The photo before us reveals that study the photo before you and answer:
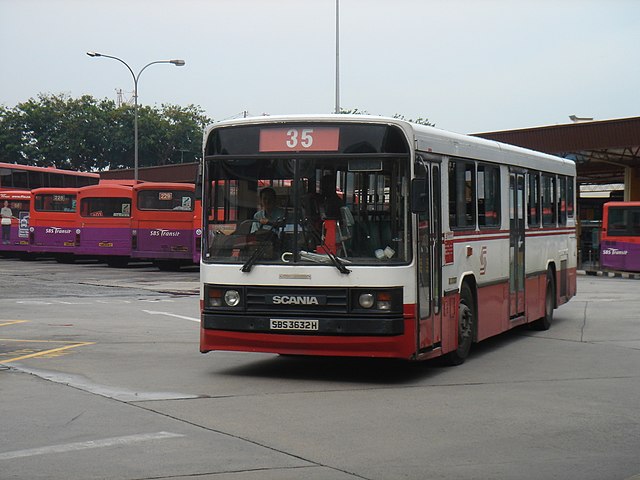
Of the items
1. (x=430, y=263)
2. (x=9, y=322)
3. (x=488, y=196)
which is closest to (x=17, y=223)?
(x=9, y=322)

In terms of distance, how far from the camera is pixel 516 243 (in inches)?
618

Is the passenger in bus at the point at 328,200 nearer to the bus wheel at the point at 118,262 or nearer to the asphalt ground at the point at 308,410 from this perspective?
the asphalt ground at the point at 308,410

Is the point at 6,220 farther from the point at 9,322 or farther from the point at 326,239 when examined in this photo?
the point at 326,239

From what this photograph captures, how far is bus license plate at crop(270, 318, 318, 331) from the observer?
1140 cm

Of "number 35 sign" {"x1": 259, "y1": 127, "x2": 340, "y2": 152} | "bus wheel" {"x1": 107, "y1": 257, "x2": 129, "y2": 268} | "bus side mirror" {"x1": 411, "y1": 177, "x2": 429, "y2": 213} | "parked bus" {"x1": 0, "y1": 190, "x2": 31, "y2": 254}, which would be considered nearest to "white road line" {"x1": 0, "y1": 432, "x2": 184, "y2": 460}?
"bus side mirror" {"x1": 411, "y1": 177, "x2": 429, "y2": 213}

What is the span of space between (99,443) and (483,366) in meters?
6.13

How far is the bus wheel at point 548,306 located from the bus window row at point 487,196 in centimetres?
95

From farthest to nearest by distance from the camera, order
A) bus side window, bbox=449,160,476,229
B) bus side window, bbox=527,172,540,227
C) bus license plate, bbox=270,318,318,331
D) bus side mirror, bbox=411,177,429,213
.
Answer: bus side window, bbox=527,172,540,227, bus side window, bbox=449,160,476,229, bus license plate, bbox=270,318,318,331, bus side mirror, bbox=411,177,429,213

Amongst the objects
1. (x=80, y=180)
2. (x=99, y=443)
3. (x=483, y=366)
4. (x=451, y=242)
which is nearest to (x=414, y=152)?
(x=451, y=242)

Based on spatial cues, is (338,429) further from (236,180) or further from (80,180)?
(80,180)

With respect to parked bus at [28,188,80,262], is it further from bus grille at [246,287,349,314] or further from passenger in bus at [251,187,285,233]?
bus grille at [246,287,349,314]

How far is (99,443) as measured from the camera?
8305 millimetres

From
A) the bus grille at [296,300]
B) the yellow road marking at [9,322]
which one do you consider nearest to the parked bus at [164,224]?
the yellow road marking at [9,322]

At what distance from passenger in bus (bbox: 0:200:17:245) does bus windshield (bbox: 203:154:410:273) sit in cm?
3759
